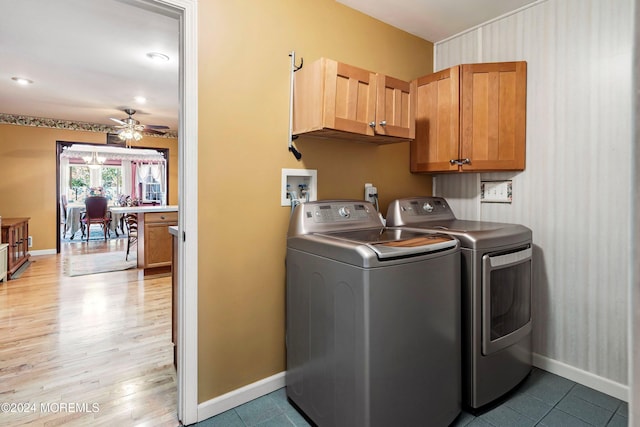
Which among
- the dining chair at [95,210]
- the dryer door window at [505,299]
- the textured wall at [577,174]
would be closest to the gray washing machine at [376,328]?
the dryer door window at [505,299]

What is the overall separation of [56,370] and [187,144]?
1837mm

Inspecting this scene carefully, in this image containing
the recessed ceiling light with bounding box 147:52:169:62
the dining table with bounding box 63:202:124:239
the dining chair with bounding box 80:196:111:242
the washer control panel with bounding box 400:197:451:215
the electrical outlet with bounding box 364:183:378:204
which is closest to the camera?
the washer control panel with bounding box 400:197:451:215

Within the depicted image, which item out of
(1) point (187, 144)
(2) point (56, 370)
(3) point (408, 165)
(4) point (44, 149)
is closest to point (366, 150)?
(3) point (408, 165)

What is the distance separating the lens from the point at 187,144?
1.71m

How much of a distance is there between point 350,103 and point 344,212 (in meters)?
0.62

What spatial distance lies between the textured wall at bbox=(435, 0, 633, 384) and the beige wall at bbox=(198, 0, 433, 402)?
4.35 feet

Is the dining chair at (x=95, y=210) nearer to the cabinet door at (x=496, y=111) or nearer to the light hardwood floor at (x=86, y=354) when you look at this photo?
the light hardwood floor at (x=86, y=354)

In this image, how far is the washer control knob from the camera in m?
2.04

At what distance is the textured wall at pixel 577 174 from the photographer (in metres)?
1.95

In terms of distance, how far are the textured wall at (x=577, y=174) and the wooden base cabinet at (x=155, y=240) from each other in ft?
13.6

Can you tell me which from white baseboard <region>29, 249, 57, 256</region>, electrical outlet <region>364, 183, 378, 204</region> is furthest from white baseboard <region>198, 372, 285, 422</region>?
white baseboard <region>29, 249, 57, 256</region>

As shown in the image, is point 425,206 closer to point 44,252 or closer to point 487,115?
point 487,115

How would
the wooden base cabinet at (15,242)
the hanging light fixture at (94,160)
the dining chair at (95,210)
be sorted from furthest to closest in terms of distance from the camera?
1. the hanging light fixture at (94,160)
2. the dining chair at (95,210)
3. the wooden base cabinet at (15,242)

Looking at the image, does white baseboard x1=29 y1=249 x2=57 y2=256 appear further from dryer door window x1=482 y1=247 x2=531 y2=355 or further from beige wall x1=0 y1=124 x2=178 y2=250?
dryer door window x1=482 y1=247 x2=531 y2=355
